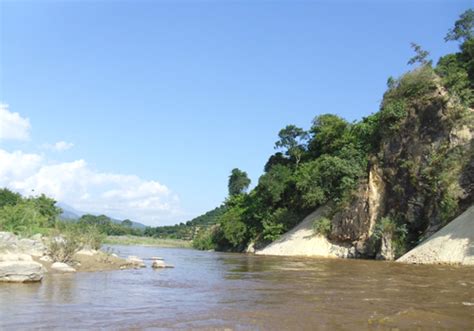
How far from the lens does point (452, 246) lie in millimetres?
25391

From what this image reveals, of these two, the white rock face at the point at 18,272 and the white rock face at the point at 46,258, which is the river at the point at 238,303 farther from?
the white rock face at the point at 46,258

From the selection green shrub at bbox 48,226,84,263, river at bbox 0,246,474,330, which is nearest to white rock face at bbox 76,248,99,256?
green shrub at bbox 48,226,84,263

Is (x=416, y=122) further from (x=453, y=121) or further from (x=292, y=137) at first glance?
(x=292, y=137)

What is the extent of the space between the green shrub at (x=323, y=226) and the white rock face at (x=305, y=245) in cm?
43

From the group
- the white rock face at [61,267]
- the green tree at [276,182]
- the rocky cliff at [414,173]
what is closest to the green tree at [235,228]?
the green tree at [276,182]

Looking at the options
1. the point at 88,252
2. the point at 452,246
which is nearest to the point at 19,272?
the point at 88,252

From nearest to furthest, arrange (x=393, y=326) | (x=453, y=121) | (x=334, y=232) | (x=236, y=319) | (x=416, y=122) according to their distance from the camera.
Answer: (x=393, y=326), (x=236, y=319), (x=453, y=121), (x=416, y=122), (x=334, y=232)

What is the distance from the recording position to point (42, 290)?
1297 centimetres

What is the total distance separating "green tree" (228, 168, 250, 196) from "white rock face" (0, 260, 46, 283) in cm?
6265

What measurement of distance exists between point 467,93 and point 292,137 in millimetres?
27076

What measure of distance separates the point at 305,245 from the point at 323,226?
260cm

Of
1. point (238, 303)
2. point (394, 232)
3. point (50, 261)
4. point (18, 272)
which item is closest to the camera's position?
point (238, 303)

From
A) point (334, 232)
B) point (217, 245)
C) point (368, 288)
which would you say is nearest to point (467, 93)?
point (334, 232)

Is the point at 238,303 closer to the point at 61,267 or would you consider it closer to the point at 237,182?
the point at 61,267
